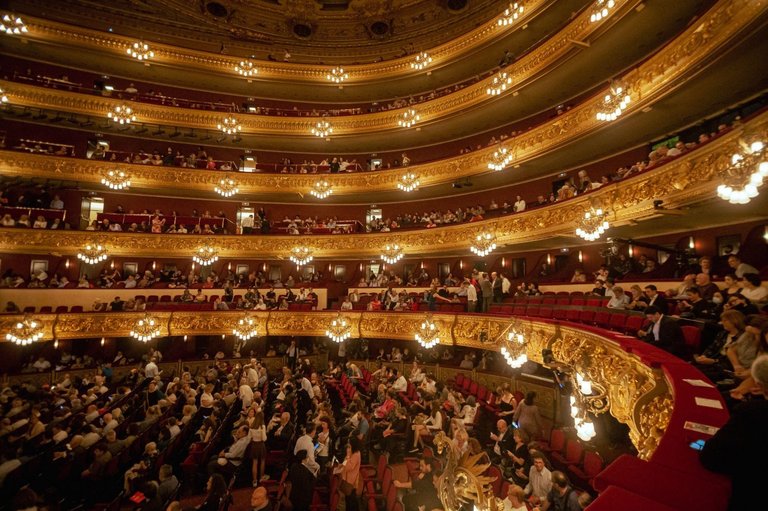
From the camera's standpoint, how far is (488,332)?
39.4 feet

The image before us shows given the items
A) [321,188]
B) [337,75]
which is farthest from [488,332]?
[337,75]

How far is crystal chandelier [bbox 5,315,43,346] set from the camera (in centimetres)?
1386

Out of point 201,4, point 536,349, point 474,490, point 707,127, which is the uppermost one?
point 201,4

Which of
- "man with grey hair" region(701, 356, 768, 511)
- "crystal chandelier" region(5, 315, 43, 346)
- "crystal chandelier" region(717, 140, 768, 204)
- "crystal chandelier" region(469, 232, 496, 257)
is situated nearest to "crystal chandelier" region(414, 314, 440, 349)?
"crystal chandelier" region(469, 232, 496, 257)

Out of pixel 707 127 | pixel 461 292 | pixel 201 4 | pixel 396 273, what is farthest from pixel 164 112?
pixel 707 127

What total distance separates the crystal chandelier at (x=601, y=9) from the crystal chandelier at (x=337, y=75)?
561 inches

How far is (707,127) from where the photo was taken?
426 inches

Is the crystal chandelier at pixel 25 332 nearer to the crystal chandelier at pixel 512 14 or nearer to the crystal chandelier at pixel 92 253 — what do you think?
the crystal chandelier at pixel 92 253

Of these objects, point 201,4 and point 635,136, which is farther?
point 201,4

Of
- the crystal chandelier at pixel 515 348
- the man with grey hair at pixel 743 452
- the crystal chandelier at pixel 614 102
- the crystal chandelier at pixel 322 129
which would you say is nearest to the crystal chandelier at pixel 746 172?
the man with grey hair at pixel 743 452

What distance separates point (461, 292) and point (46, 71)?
23428mm

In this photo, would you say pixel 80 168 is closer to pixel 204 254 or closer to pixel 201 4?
pixel 204 254

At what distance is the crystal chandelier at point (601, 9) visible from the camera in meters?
11.4

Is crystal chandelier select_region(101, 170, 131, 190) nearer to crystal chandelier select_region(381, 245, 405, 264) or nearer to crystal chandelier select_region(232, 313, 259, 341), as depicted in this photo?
crystal chandelier select_region(232, 313, 259, 341)
